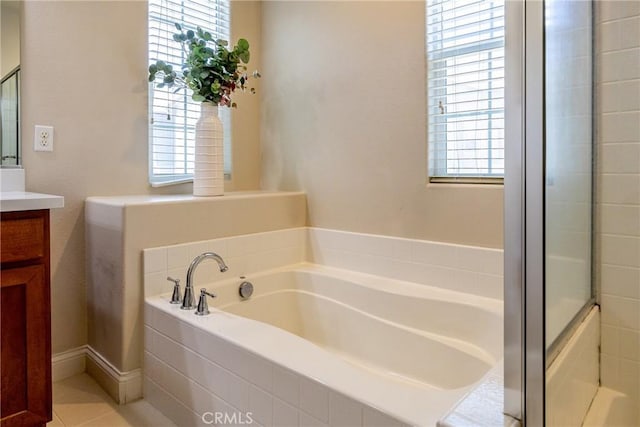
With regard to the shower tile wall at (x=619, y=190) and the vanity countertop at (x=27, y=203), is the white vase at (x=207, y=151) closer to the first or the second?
the vanity countertop at (x=27, y=203)

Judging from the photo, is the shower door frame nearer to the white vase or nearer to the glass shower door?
the glass shower door

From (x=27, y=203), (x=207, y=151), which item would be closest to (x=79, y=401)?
(x=27, y=203)

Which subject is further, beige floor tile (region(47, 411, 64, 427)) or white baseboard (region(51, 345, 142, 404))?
white baseboard (region(51, 345, 142, 404))

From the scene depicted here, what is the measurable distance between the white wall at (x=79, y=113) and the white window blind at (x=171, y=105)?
0.20 feet

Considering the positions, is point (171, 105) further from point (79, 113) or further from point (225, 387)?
point (225, 387)

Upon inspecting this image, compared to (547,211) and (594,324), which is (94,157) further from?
(594,324)

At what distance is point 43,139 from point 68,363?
110 cm

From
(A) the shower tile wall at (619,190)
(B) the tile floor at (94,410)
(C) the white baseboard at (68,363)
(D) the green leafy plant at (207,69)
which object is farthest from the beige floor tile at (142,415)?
(A) the shower tile wall at (619,190)

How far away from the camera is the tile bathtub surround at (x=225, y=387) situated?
1.14 meters

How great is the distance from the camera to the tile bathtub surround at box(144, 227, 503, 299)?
6.36 ft

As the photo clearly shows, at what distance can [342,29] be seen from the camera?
242 centimetres

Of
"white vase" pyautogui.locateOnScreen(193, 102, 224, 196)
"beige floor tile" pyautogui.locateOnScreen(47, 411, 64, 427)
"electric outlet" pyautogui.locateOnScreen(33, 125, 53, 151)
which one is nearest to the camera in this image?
"beige floor tile" pyautogui.locateOnScreen(47, 411, 64, 427)

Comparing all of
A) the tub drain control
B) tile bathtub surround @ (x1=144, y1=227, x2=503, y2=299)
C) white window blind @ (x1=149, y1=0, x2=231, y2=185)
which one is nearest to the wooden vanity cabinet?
tile bathtub surround @ (x1=144, y1=227, x2=503, y2=299)

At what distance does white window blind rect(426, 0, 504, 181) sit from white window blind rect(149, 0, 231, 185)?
1.40 m
